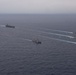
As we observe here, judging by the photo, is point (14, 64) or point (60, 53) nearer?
point (14, 64)

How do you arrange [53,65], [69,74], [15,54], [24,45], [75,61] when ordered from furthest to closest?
[24,45]
[15,54]
[75,61]
[53,65]
[69,74]

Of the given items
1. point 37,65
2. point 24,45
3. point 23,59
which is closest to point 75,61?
point 37,65

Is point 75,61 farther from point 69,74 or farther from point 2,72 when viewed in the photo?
point 2,72

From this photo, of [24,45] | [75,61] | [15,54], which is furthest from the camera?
[24,45]

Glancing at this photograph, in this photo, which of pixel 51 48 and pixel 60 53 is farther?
pixel 51 48

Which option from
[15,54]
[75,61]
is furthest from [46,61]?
[15,54]

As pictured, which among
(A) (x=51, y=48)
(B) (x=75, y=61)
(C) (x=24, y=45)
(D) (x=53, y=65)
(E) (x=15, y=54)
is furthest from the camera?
(C) (x=24, y=45)

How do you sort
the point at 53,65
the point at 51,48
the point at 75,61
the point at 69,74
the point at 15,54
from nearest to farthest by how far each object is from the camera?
1. the point at 69,74
2. the point at 53,65
3. the point at 75,61
4. the point at 15,54
5. the point at 51,48

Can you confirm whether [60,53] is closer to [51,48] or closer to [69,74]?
[51,48]
